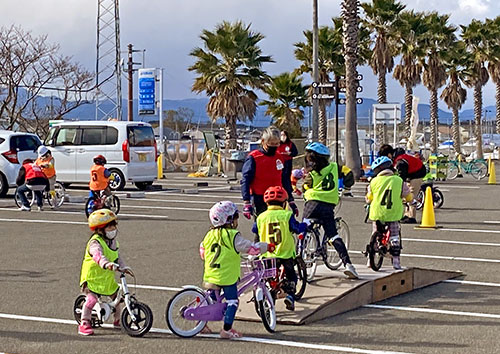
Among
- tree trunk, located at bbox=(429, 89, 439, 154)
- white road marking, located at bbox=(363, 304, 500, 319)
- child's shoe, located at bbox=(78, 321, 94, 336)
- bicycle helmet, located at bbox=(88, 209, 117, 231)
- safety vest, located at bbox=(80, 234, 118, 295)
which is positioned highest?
tree trunk, located at bbox=(429, 89, 439, 154)

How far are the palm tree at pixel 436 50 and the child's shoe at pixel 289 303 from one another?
151ft

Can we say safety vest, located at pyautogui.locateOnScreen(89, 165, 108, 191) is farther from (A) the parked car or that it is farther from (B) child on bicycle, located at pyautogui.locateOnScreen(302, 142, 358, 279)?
(B) child on bicycle, located at pyautogui.locateOnScreen(302, 142, 358, 279)

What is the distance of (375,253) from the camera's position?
10.7 meters

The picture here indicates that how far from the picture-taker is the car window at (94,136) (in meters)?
25.8

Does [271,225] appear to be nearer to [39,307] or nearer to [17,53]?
[39,307]

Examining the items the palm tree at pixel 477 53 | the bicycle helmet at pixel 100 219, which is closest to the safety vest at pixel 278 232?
the bicycle helmet at pixel 100 219

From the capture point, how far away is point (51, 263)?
1225 centimetres

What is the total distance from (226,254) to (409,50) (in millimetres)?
45343

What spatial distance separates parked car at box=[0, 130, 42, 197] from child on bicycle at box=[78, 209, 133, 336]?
15.8 metres

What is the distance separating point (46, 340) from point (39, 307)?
151cm

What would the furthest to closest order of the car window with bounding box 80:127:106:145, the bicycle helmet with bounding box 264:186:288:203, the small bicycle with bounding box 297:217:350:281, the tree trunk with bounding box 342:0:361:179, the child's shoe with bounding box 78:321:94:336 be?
the tree trunk with bounding box 342:0:361:179 → the car window with bounding box 80:127:106:145 → the small bicycle with bounding box 297:217:350:281 → the bicycle helmet with bounding box 264:186:288:203 → the child's shoe with bounding box 78:321:94:336

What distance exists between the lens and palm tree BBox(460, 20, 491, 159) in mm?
58562

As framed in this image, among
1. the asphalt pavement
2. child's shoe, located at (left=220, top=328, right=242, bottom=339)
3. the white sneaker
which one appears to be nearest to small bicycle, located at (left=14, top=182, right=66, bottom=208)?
the asphalt pavement

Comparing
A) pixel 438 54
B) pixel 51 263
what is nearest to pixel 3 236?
pixel 51 263
